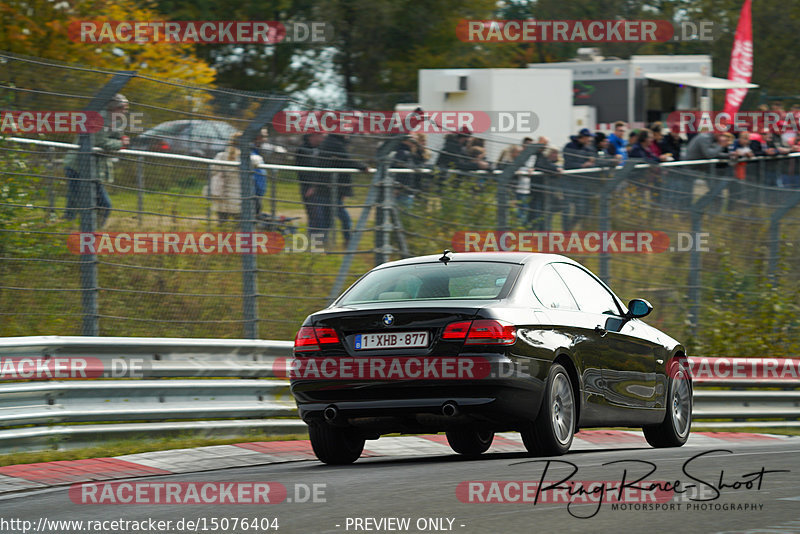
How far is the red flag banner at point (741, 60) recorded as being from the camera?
102 feet

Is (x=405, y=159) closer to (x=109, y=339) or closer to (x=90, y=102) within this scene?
(x=90, y=102)

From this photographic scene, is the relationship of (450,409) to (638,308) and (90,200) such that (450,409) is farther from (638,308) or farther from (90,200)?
(90,200)

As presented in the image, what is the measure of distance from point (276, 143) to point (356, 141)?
1.01 m

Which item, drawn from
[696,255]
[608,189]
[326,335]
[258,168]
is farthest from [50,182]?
[696,255]

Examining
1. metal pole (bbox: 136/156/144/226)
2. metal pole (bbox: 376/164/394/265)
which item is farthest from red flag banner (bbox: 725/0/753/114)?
metal pole (bbox: 136/156/144/226)

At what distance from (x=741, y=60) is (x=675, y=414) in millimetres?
23410

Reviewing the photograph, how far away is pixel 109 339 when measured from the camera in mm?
10094

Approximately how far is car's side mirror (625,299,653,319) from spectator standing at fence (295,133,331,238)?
3.60 metres

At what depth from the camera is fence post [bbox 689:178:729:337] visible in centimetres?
1716

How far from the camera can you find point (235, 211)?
12.2 m

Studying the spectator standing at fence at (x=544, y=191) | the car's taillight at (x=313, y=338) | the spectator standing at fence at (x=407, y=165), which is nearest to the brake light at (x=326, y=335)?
the car's taillight at (x=313, y=338)

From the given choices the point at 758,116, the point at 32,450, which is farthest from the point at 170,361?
the point at 758,116

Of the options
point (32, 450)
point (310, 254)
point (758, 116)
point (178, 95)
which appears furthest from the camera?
point (758, 116)

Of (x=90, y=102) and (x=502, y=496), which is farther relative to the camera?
(x=90, y=102)
